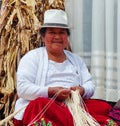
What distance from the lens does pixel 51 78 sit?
235 centimetres

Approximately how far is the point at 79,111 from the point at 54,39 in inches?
20.6

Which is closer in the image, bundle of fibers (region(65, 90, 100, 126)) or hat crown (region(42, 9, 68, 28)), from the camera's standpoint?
bundle of fibers (region(65, 90, 100, 126))

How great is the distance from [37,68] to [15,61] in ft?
1.44

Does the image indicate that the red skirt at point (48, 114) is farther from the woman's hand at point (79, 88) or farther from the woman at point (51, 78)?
the woman's hand at point (79, 88)

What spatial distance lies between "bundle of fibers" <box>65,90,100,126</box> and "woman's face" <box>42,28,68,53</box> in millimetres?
335

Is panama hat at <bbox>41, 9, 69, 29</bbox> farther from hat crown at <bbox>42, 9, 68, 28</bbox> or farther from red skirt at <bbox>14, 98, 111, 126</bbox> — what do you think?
red skirt at <bbox>14, 98, 111, 126</bbox>

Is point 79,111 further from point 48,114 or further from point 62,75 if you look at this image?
point 62,75

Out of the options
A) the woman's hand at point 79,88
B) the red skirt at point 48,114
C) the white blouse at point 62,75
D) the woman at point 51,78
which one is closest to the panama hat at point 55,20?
the woman at point 51,78

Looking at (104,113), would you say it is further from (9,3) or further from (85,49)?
(9,3)

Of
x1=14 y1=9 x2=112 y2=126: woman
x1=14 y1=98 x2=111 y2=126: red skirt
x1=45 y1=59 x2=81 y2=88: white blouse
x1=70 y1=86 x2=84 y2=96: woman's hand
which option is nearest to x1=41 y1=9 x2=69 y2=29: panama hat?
x1=14 y1=9 x2=112 y2=126: woman

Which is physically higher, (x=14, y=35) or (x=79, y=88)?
(x=14, y=35)

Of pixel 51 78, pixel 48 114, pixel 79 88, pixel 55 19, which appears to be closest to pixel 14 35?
pixel 55 19

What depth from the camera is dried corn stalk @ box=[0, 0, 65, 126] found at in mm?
2703

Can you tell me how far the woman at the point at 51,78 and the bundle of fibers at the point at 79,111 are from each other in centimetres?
3
